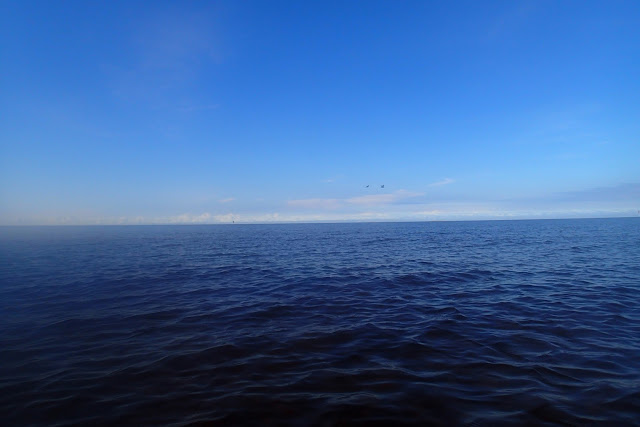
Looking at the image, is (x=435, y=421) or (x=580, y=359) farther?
(x=580, y=359)

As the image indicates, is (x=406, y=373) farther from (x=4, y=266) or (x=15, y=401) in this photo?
(x=4, y=266)

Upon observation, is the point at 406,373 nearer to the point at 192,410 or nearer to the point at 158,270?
the point at 192,410

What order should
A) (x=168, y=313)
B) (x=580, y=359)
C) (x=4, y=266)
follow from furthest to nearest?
(x=4, y=266), (x=168, y=313), (x=580, y=359)

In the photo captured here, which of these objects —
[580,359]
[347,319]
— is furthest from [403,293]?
[580,359]

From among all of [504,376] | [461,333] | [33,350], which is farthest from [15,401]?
[461,333]

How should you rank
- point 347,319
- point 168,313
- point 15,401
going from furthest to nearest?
1. point 168,313
2. point 347,319
3. point 15,401

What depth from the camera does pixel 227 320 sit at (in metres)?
12.8

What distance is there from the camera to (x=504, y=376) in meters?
7.64

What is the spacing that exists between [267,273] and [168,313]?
10.7 m

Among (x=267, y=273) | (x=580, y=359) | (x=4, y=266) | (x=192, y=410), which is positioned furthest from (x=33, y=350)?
(x=4, y=266)

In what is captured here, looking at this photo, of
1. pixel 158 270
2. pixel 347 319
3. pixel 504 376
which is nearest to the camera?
pixel 504 376

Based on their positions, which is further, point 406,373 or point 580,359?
point 580,359

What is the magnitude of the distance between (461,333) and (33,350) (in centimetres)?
1562

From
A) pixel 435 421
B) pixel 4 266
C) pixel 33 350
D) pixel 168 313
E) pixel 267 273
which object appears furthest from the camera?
pixel 4 266
